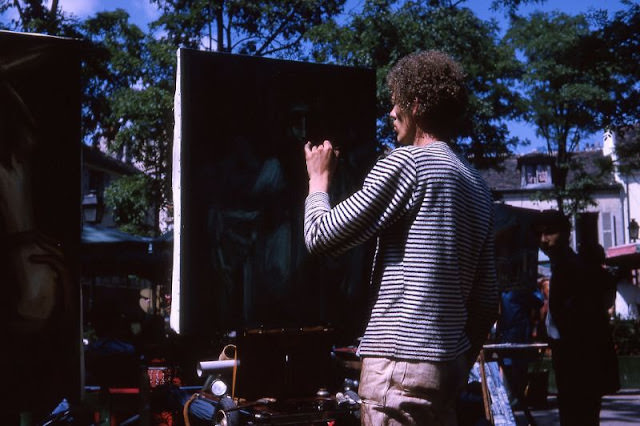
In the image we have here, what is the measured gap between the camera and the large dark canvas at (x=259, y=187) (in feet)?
9.29

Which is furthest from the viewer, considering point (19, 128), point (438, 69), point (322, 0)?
point (322, 0)

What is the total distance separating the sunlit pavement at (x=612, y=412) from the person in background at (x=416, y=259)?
17.8 ft

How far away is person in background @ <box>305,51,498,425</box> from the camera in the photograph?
1970 mm

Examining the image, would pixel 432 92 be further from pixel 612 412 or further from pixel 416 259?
pixel 612 412

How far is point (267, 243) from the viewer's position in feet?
9.81

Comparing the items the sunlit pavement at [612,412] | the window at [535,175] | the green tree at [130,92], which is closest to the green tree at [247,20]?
the green tree at [130,92]

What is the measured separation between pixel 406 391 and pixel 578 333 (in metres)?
3.00

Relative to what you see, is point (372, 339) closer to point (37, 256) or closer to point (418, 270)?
point (418, 270)

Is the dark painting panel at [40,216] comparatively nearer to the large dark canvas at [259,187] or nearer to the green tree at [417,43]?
the large dark canvas at [259,187]

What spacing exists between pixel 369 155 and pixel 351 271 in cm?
47

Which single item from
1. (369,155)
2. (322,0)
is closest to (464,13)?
(322,0)

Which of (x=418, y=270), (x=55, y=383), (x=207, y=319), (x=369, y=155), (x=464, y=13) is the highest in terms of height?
(x=464, y=13)

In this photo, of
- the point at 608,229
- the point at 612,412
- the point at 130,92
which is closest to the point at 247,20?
the point at 130,92

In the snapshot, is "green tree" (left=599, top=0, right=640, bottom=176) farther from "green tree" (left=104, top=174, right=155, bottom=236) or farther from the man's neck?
"green tree" (left=104, top=174, right=155, bottom=236)
